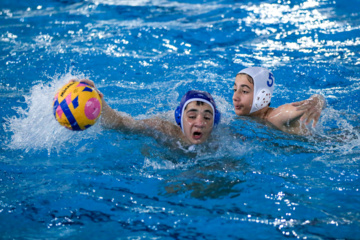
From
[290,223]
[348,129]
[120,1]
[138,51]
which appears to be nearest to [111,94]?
[138,51]

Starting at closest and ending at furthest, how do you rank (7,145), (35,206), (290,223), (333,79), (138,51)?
(290,223) < (35,206) < (7,145) < (333,79) < (138,51)

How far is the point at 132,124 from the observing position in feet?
14.1

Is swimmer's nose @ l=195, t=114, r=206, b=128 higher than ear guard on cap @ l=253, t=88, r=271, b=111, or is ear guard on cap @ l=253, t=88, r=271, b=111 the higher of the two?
ear guard on cap @ l=253, t=88, r=271, b=111

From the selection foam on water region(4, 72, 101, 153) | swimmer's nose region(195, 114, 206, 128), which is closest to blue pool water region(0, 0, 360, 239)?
foam on water region(4, 72, 101, 153)

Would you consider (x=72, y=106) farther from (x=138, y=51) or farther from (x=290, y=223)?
(x=138, y=51)

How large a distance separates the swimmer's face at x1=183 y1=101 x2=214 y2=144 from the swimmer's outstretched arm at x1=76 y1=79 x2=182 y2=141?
352 millimetres

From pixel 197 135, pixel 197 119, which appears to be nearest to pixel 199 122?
pixel 197 119

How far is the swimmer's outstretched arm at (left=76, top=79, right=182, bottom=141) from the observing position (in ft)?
13.2

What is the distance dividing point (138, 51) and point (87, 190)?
4.41 m

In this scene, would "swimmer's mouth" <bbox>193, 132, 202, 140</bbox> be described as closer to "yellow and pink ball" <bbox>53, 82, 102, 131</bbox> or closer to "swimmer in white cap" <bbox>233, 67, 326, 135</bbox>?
"swimmer in white cap" <bbox>233, 67, 326, 135</bbox>

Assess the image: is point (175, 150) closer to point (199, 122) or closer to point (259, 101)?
point (199, 122)

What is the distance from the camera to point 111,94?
20.1 ft

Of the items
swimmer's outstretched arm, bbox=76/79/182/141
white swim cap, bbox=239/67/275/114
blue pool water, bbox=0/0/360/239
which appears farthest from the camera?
white swim cap, bbox=239/67/275/114

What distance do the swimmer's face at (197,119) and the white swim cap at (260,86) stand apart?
2.69 feet
